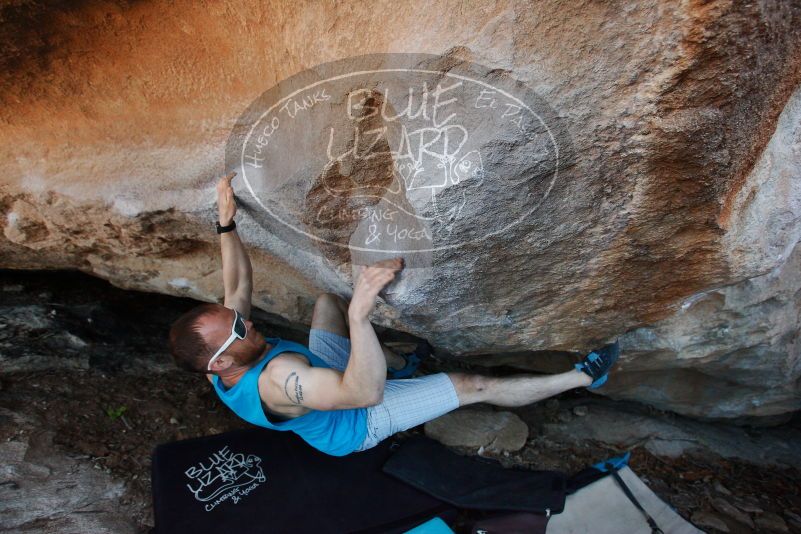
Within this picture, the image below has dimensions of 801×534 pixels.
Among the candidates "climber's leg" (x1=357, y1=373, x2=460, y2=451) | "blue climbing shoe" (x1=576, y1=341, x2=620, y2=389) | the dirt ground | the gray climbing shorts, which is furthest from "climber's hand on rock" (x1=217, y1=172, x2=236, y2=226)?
"blue climbing shoe" (x1=576, y1=341, x2=620, y2=389)

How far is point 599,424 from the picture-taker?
112 inches

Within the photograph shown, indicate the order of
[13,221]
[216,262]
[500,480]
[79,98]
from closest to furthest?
[79,98] → [13,221] → [216,262] → [500,480]

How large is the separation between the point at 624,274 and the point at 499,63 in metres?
0.83

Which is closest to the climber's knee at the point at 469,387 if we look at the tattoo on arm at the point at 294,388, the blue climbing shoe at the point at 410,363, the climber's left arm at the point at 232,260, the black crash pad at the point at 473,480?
the blue climbing shoe at the point at 410,363

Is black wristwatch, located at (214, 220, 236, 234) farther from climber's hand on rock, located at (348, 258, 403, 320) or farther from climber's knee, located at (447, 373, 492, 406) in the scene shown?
climber's knee, located at (447, 373, 492, 406)

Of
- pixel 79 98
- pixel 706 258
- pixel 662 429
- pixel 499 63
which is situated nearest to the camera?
pixel 499 63

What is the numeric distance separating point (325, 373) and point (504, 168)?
82 cm

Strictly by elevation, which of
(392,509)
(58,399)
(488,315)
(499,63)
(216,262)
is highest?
(499,63)

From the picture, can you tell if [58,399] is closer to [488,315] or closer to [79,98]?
[79,98]

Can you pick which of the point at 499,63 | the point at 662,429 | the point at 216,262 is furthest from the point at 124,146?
the point at 662,429

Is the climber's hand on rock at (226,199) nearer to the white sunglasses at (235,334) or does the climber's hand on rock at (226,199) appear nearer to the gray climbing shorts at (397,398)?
the white sunglasses at (235,334)

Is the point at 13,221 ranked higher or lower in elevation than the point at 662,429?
higher

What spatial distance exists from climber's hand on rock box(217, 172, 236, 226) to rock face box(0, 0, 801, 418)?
70mm

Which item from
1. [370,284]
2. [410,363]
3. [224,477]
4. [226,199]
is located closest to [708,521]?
[410,363]
